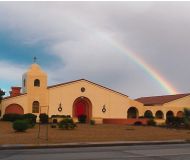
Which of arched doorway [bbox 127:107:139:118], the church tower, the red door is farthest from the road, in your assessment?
arched doorway [bbox 127:107:139:118]

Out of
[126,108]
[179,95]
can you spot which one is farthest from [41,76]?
[179,95]

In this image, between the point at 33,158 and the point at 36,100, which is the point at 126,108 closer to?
the point at 36,100

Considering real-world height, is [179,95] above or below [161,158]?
above

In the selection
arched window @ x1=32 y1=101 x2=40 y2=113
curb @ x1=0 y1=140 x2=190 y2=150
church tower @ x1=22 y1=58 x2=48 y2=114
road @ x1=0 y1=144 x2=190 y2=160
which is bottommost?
road @ x1=0 y1=144 x2=190 y2=160

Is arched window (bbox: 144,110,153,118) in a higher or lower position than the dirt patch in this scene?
higher

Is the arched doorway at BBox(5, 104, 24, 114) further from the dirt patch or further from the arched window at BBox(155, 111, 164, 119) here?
the arched window at BBox(155, 111, 164, 119)

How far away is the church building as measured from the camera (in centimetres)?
4841

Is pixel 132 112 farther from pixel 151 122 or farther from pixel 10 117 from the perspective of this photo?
pixel 10 117

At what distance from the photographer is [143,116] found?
5381 cm

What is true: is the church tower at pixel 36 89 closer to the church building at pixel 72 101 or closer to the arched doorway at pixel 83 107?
the church building at pixel 72 101

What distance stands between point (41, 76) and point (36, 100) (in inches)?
126

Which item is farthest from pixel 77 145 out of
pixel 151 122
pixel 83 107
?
pixel 83 107

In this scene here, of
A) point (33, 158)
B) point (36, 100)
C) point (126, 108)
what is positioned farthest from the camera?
point (126, 108)

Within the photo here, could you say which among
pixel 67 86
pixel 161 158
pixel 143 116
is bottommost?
pixel 161 158
